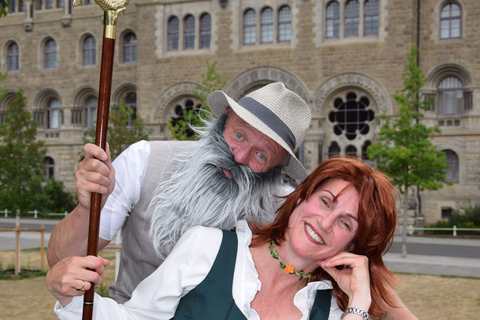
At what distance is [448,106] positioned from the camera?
21.1 m

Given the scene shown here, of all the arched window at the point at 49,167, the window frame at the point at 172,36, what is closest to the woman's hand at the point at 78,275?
the window frame at the point at 172,36

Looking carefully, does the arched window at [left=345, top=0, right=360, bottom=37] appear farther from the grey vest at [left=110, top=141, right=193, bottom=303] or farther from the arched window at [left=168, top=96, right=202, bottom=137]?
the grey vest at [left=110, top=141, right=193, bottom=303]

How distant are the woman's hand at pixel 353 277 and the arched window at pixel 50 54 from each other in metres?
27.7

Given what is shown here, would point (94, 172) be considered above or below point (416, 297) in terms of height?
above

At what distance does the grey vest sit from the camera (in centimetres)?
296

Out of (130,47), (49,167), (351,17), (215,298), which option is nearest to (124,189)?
(215,298)

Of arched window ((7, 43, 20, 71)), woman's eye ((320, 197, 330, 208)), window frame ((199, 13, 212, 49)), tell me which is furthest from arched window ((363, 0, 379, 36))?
woman's eye ((320, 197, 330, 208))

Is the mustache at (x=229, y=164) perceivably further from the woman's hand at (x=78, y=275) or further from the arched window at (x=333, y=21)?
the arched window at (x=333, y=21)

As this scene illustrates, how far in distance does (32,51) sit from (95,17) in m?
4.15

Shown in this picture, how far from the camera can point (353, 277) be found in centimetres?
252

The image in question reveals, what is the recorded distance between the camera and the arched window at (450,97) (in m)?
20.9

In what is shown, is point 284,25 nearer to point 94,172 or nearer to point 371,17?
point 371,17

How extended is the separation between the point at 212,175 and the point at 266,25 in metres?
20.8

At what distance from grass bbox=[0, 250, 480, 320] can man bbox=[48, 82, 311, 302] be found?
5.50m
